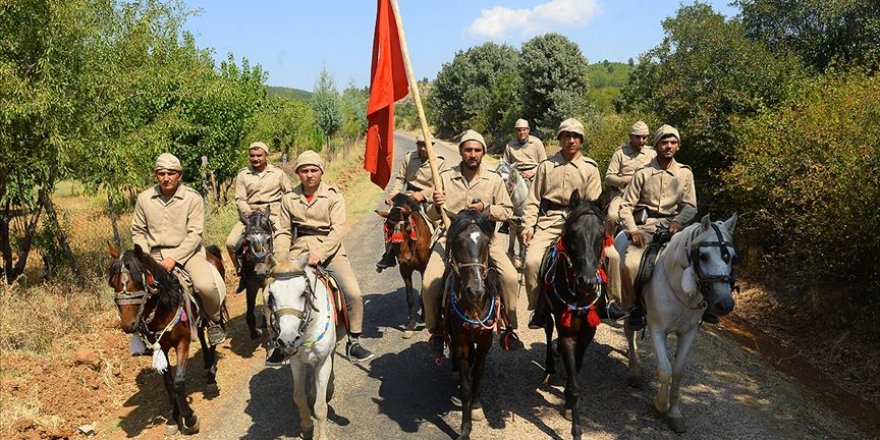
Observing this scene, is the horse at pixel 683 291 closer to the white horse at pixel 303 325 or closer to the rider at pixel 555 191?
the rider at pixel 555 191

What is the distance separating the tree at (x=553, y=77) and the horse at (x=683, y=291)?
26339mm

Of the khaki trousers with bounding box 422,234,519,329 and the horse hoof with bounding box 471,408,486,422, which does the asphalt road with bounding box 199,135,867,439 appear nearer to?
the horse hoof with bounding box 471,408,486,422

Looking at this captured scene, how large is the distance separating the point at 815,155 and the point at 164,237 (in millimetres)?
10514

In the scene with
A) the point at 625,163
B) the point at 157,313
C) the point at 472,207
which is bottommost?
the point at 157,313

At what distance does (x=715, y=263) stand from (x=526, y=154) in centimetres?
696

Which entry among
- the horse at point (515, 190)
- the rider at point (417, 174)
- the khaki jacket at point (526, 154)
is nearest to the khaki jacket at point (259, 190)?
the rider at point (417, 174)

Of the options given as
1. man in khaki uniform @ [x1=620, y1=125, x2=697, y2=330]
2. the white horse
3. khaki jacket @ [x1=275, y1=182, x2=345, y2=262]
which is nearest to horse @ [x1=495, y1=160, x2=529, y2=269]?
man in khaki uniform @ [x1=620, y1=125, x2=697, y2=330]

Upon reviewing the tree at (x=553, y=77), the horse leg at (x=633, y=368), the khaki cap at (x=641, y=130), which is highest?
the tree at (x=553, y=77)

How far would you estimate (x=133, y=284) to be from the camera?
5.22 m

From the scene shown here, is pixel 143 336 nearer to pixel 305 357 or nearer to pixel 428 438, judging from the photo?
pixel 305 357

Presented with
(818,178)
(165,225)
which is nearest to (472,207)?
(165,225)

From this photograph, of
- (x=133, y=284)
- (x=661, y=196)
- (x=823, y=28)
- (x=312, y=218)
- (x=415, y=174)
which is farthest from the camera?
(x=823, y=28)

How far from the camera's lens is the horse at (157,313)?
5188mm

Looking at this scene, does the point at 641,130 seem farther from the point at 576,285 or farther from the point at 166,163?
the point at 166,163
